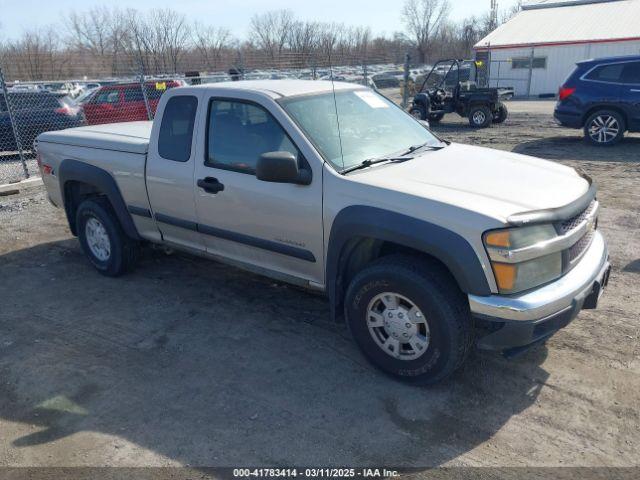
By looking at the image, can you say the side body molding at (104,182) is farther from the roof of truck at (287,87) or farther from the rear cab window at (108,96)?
the rear cab window at (108,96)

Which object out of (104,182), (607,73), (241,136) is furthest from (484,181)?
(607,73)

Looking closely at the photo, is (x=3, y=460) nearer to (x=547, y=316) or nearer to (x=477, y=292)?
(x=477, y=292)

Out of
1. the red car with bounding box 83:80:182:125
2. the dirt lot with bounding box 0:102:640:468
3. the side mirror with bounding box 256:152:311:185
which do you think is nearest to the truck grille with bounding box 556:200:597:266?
the dirt lot with bounding box 0:102:640:468

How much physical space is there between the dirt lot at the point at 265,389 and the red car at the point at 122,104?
8895mm

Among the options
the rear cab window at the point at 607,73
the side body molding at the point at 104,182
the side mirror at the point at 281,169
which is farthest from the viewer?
the rear cab window at the point at 607,73

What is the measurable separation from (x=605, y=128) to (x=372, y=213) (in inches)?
394

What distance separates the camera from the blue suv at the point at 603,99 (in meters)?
10.6

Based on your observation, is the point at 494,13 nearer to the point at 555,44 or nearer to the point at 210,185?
the point at 555,44

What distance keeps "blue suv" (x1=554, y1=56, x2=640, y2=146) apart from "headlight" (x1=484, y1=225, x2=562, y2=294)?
9480 millimetres

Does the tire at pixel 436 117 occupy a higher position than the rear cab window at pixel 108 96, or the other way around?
the rear cab window at pixel 108 96

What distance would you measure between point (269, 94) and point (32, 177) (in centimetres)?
790

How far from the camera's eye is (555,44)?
28047mm

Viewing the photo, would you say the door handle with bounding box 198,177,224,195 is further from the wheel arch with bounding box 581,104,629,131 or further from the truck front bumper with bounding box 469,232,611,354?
the wheel arch with bounding box 581,104,629,131

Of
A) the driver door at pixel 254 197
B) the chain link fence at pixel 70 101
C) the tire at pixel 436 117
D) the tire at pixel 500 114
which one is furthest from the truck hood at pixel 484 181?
the tire at pixel 436 117
